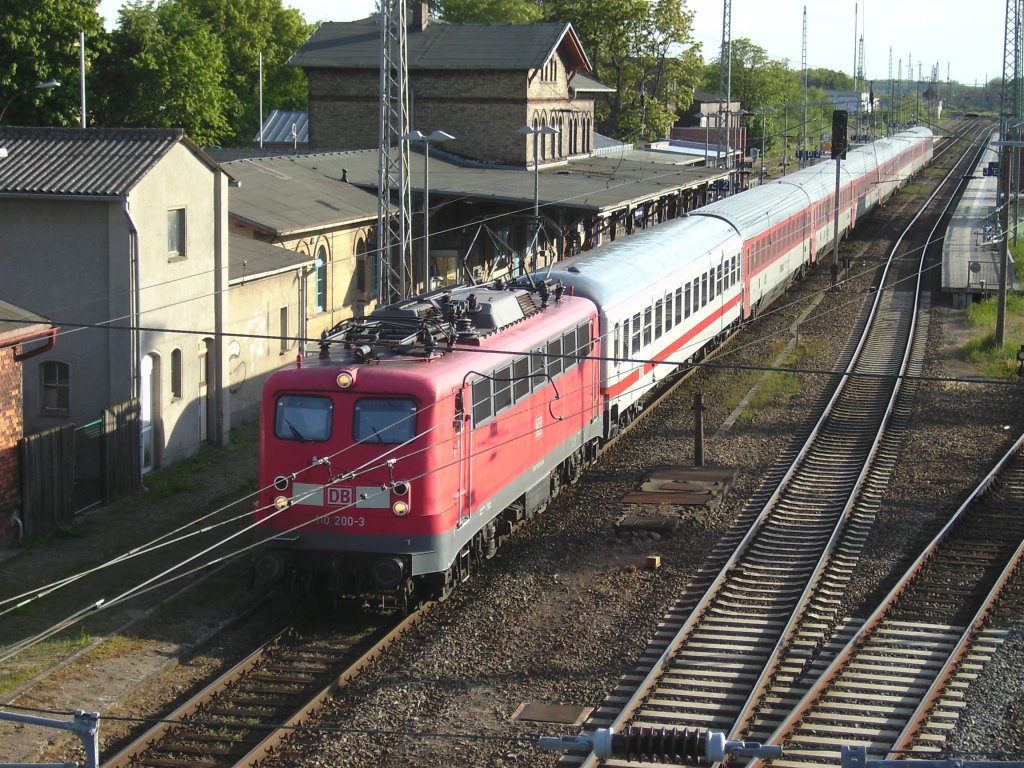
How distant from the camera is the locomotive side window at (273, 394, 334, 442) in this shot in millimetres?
13516

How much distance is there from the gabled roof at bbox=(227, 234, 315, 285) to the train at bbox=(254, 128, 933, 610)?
5.45 meters

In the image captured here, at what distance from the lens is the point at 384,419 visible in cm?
1335

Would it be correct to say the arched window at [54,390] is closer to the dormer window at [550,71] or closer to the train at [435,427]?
the train at [435,427]

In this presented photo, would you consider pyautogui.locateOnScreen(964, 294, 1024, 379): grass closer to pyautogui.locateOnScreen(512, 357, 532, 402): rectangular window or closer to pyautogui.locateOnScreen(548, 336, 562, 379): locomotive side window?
pyautogui.locateOnScreen(548, 336, 562, 379): locomotive side window

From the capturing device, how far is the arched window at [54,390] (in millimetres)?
19938

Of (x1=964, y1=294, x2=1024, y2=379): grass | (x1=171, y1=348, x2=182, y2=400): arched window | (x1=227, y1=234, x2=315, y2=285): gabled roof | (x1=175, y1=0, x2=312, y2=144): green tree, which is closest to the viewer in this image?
(x1=171, y1=348, x2=182, y2=400): arched window

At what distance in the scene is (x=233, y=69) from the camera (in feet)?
255

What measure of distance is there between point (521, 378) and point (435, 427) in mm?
2517

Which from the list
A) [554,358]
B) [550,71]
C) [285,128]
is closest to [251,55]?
[285,128]

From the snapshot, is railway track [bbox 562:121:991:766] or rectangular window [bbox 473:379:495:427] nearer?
railway track [bbox 562:121:991:766]

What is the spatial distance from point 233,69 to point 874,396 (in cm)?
5962

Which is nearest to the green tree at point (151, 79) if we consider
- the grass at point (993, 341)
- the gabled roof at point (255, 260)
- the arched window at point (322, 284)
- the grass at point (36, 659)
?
the arched window at point (322, 284)

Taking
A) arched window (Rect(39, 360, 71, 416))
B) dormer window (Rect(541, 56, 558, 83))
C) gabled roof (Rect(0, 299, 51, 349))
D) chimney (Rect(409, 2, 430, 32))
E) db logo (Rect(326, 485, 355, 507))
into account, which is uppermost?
chimney (Rect(409, 2, 430, 32))

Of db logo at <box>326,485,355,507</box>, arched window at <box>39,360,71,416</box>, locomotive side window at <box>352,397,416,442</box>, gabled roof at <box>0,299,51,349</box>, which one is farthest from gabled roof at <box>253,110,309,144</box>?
db logo at <box>326,485,355,507</box>
